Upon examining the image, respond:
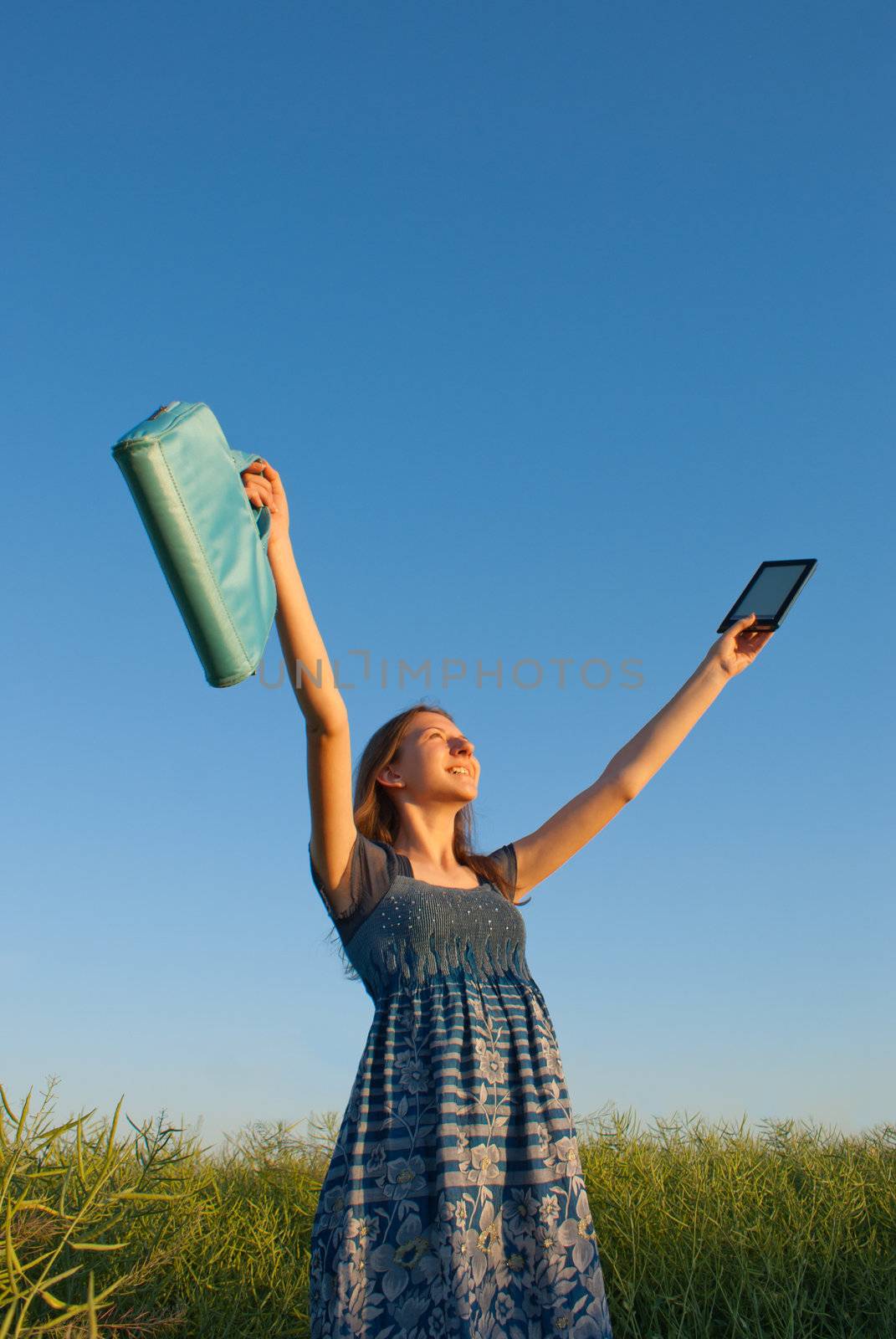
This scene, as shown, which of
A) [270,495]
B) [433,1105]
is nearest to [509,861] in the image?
[433,1105]

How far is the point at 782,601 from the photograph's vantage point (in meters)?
3.06

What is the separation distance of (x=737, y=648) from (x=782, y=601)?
0.19 metres

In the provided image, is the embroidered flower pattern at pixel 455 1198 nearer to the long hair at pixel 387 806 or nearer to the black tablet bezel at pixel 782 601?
the long hair at pixel 387 806

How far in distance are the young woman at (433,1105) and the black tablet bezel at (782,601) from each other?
2.98ft

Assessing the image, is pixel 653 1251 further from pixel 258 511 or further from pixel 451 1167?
pixel 258 511

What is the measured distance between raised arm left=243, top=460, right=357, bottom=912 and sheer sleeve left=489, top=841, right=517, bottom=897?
0.57m

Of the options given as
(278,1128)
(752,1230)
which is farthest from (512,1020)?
(278,1128)

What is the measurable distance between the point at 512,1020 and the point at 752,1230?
1.46 meters

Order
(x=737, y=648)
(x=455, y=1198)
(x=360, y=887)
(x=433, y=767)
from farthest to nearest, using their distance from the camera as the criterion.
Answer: (x=737, y=648) < (x=433, y=767) < (x=360, y=887) < (x=455, y=1198)

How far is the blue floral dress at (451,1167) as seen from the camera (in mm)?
2166

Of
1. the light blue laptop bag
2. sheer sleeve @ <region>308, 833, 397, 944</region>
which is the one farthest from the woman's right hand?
sheer sleeve @ <region>308, 833, 397, 944</region>

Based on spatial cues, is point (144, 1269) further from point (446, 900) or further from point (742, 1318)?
point (742, 1318)

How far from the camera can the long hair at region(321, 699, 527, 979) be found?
9.84 feet

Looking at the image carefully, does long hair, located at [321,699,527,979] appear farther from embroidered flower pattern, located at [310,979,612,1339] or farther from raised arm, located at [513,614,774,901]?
embroidered flower pattern, located at [310,979,612,1339]
